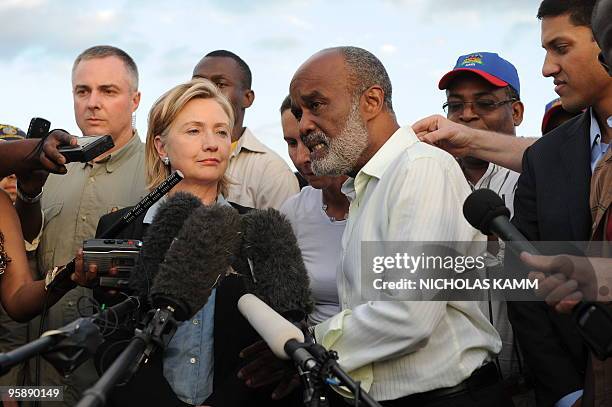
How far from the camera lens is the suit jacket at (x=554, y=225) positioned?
365 cm

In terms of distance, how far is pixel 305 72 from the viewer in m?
3.98

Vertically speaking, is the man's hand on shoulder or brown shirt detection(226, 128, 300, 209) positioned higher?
brown shirt detection(226, 128, 300, 209)

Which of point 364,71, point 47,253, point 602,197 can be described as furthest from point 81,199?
point 602,197

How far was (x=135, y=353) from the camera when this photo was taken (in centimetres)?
249

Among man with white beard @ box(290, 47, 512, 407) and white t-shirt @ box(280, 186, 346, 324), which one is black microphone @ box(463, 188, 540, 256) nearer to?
man with white beard @ box(290, 47, 512, 407)

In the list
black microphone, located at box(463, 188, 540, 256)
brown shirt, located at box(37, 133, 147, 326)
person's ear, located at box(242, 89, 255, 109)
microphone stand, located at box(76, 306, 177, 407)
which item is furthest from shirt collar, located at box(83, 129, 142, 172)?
black microphone, located at box(463, 188, 540, 256)

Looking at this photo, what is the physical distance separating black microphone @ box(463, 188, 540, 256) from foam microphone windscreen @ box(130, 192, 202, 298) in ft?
4.11

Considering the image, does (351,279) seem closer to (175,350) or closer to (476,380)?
(476,380)

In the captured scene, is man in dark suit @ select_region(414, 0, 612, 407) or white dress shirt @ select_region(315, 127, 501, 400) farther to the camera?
man in dark suit @ select_region(414, 0, 612, 407)

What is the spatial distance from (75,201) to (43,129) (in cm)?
104

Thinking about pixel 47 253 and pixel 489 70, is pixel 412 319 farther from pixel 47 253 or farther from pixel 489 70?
pixel 47 253

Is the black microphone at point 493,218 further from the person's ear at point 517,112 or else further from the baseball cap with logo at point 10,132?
the baseball cap with logo at point 10,132

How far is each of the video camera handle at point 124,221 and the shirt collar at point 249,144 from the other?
2.13m

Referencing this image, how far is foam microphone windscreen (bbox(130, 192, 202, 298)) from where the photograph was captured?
3367 millimetres
